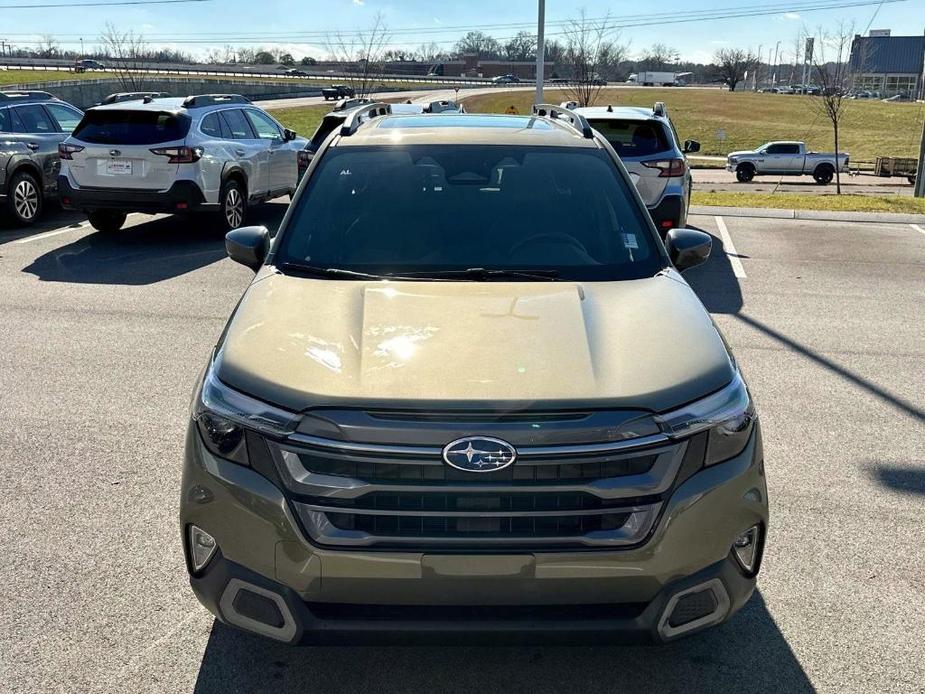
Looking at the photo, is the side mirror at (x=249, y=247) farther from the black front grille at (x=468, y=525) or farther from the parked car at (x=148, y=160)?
the parked car at (x=148, y=160)

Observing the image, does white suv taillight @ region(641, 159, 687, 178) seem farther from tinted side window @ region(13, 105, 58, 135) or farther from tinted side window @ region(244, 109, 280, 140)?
tinted side window @ region(13, 105, 58, 135)

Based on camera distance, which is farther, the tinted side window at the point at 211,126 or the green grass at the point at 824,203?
the green grass at the point at 824,203

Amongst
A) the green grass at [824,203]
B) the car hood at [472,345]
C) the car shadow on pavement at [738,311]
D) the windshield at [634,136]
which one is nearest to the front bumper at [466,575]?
the car hood at [472,345]

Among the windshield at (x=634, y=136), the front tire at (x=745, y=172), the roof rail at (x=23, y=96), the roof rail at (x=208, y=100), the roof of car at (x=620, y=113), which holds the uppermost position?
the roof rail at (x=23, y=96)

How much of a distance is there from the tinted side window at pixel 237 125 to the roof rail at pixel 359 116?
260 inches

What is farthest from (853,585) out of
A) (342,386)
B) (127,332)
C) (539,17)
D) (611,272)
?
(539,17)

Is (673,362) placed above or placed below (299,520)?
above

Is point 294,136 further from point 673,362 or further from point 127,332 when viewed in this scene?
point 673,362

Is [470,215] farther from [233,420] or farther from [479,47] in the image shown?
[479,47]

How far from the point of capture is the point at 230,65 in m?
128

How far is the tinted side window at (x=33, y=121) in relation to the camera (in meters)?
12.6

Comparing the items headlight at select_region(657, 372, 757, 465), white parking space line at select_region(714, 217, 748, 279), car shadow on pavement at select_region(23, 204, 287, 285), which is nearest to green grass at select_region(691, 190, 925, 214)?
white parking space line at select_region(714, 217, 748, 279)

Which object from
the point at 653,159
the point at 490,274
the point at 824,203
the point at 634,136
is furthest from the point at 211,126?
the point at 824,203

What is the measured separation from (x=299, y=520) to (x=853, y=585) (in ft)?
7.70
